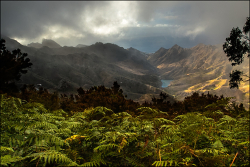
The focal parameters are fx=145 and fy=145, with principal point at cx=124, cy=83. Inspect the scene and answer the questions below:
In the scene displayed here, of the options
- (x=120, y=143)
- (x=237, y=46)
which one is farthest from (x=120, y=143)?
(x=237, y=46)

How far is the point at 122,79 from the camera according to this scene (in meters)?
148

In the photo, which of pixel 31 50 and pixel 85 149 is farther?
pixel 31 50

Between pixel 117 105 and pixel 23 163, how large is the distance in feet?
17.1

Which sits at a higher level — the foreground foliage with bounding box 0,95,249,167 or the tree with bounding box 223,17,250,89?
the tree with bounding box 223,17,250,89

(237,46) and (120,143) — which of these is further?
(237,46)

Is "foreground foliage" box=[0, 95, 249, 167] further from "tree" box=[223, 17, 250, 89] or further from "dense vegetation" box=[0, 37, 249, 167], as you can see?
"tree" box=[223, 17, 250, 89]

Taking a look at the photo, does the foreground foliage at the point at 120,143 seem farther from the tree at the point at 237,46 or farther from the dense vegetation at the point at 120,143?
the tree at the point at 237,46

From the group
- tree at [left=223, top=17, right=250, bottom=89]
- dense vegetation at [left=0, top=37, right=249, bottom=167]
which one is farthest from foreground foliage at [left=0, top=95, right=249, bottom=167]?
tree at [left=223, top=17, right=250, bottom=89]

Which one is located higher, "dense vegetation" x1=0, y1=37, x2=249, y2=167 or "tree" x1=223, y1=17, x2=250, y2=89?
"tree" x1=223, y1=17, x2=250, y2=89

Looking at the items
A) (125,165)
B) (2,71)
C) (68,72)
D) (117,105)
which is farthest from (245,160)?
(68,72)

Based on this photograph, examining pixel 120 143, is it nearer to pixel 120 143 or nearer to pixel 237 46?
pixel 120 143

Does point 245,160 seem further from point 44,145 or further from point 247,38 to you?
point 247,38

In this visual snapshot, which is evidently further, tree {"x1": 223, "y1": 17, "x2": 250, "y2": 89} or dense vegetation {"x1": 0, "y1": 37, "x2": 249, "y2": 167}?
tree {"x1": 223, "y1": 17, "x2": 250, "y2": 89}

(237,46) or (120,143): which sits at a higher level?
(237,46)
